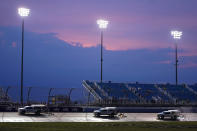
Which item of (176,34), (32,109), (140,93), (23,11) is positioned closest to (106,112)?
(32,109)

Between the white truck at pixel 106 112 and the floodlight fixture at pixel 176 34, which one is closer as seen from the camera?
the white truck at pixel 106 112

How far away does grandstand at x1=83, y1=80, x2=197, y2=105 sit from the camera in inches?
2521

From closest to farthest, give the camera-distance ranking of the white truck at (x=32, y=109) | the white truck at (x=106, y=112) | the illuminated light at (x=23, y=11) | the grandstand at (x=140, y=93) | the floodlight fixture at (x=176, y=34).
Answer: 1. the white truck at (x=32, y=109)
2. the white truck at (x=106, y=112)
3. the illuminated light at (x=23, y=11)
4. the grandstand at (x=140, y=93)
5. the floodlight fixture at (x=176, y=34)

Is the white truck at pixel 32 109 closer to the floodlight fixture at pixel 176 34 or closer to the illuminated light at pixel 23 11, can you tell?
the illuminated light at pixel 23 11

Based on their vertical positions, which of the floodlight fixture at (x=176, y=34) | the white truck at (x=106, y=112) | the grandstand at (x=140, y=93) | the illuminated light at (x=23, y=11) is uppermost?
the illuminated light at (x=23, y=11)

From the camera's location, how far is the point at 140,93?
71562 millimetres

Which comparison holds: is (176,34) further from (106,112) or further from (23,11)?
(106,112)

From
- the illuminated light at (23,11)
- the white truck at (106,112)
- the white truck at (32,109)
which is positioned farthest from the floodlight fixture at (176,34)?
the white truck at (32,109)

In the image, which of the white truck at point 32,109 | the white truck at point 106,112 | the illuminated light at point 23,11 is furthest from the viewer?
the illuminated light at point 23,11

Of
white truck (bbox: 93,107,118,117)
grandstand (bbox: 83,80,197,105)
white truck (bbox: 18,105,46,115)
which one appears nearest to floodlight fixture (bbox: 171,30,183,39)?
grandstand (bbox: 83,80,197,105)

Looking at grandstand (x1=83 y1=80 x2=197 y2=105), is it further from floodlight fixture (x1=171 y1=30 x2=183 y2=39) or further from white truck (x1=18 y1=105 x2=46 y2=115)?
white truck (x1=18 y1=105 x2=46 y2=115)

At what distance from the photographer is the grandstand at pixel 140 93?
64025 millimetres

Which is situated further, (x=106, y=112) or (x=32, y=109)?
(x=106, y=112)
